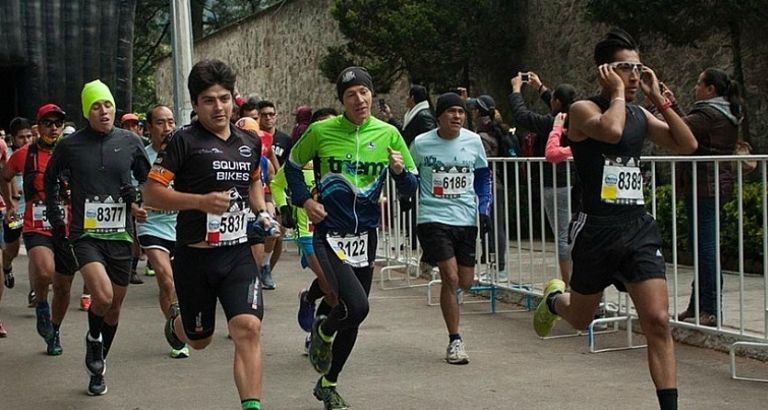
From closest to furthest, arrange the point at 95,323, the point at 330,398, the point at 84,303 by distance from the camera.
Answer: the point at 330,398 → the point at 95,323 → the point at 84,303

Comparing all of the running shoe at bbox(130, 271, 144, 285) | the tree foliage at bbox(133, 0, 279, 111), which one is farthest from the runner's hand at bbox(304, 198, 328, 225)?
Result: the tree foliage at bbox(133, 0, 279, 111)

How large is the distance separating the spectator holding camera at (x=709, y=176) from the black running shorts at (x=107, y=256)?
3.93 meters

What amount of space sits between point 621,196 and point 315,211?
182 centimetres

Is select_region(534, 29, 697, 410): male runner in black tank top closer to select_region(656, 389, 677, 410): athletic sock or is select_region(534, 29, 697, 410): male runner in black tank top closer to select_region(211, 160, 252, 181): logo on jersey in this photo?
select_region(656, 389, 677, 410): athletic sock

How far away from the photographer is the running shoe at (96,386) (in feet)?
22.7

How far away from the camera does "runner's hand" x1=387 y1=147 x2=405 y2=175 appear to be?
6555 millimetres

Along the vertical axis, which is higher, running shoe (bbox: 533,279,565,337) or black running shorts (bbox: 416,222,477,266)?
black running shorts (bbox: 416,222,477,266)

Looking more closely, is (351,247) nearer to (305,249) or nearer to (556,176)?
(305,249)

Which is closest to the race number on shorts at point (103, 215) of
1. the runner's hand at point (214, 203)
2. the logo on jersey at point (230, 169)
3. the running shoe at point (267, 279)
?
the logo on jersey at point (230, 169)

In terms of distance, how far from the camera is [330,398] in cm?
625

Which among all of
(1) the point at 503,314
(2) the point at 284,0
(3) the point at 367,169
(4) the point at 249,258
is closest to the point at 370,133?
(3) the point at 367,169

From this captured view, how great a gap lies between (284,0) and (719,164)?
2008 centimetres

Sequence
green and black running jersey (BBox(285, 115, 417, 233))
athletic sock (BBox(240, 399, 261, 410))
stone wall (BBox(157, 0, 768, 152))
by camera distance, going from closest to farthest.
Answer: athletic sock (BBox(240, 399, 261, 410)) < green and black running jersey (BBox(285, 115, 417, 233)) < stone wall (BBox(157, 0, 768, 152))

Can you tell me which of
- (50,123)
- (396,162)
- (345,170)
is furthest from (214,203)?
(50,123)
